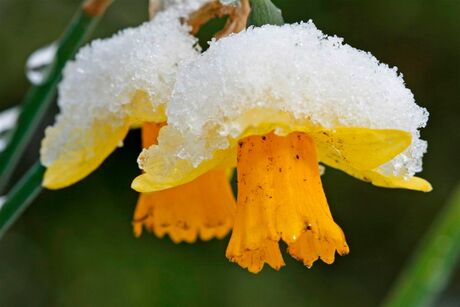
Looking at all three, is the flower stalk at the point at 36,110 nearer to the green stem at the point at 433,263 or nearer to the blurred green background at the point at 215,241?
the green stem at the point at 433,263

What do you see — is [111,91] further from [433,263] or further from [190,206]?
[433,263]

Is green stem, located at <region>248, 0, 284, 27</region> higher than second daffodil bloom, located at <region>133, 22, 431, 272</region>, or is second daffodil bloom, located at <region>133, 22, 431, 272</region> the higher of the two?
green stem, located at <region>248, 0, 284, 27</region>

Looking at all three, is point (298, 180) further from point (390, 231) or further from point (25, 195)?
point (390, 231)

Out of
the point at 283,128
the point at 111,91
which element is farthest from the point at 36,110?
the point at 283,128

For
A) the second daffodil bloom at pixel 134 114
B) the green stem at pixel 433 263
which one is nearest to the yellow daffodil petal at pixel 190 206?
the second daffodil bloom at pixel 134 114

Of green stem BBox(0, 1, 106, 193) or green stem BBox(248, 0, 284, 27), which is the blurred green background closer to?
green stem BBox(0, 1, 106, 193)

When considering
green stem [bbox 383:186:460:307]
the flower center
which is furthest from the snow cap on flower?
green stem [bbox 383:186:460:307]
